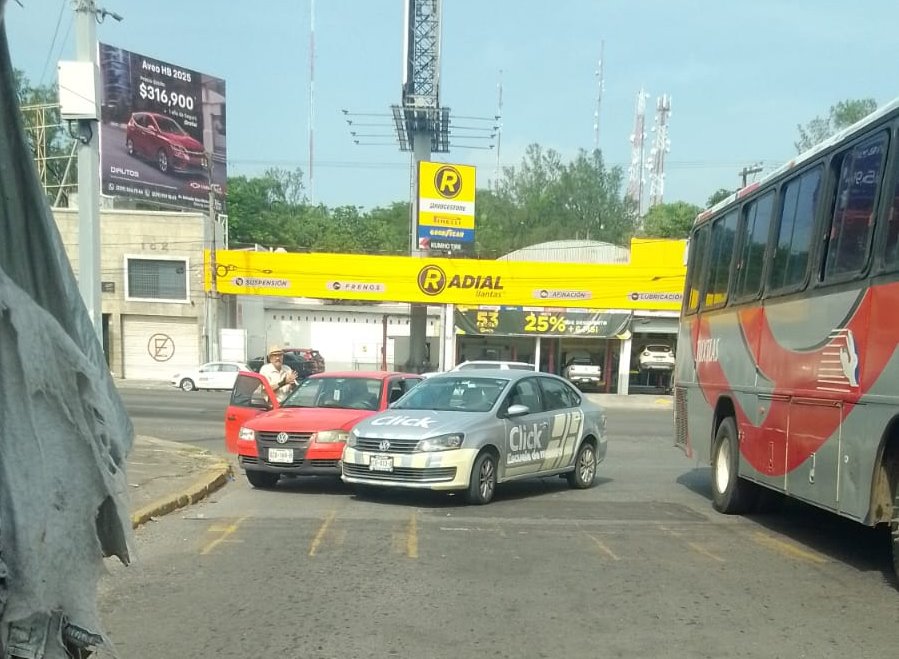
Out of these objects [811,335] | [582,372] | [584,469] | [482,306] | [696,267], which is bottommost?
[582,372]

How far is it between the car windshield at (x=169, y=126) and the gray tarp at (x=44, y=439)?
44.6 metres

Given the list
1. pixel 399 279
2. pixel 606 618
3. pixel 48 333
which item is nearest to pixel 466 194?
pixel 399 279

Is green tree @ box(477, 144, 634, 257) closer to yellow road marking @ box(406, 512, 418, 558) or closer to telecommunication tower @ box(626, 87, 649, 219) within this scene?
telecommunication tower @ box(626, 87, 649, 219)

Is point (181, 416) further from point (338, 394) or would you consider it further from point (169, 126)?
point (169, 126)

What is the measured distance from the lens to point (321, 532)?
8406mm

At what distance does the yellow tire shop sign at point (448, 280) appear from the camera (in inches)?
1363

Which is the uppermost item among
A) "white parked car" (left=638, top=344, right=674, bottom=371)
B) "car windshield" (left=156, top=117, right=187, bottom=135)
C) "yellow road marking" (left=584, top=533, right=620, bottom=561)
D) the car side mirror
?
"car windshield" (left=156, top=117, right=187, bottom=135)

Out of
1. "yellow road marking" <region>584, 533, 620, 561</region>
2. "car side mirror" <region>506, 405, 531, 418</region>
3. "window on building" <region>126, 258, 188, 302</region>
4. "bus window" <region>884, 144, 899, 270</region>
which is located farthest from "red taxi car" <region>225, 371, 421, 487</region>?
"window on building" <region>126, 258, 188, 302</region>

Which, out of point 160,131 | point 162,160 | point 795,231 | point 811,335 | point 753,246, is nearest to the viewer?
Result: point 811,335

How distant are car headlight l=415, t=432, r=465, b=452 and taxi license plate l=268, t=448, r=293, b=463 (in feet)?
6.74

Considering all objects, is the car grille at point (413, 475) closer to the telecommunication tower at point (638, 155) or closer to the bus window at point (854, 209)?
the bus window at point (854, 209)

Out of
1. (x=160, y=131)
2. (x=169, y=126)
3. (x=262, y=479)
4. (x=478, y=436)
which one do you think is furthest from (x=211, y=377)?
(x=478, y=436)

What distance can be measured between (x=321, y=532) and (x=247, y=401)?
495cm

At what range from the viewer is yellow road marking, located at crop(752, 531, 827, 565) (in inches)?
297
